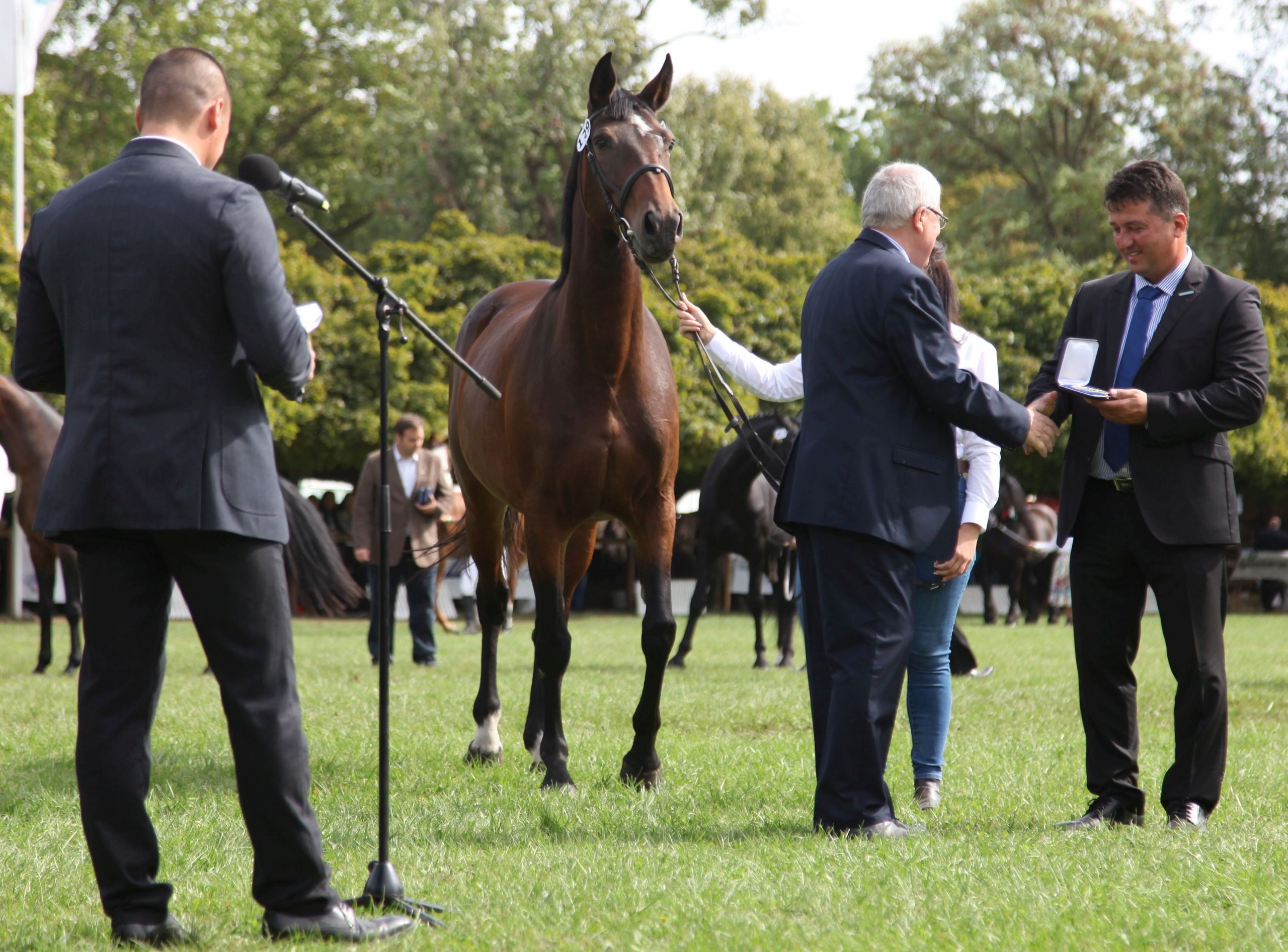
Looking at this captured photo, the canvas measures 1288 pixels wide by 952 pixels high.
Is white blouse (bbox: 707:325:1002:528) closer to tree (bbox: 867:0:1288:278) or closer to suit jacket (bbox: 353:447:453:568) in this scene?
suit jacket (bbox: 353:447:453:568)

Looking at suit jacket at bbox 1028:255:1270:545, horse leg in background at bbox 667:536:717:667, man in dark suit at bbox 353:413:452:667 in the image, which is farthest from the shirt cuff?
man in dark suit at bbox 353:413:452:667

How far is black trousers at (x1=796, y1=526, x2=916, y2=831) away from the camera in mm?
4336

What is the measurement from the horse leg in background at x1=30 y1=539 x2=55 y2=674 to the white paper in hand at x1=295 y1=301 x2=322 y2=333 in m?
8.80

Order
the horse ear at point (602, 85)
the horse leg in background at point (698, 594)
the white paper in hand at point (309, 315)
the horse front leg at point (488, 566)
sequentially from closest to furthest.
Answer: the white paper in hand at point (309, 315) < the horse ear at point (602, 85) < the horse front leg at point (488, 566) < the horse leg in background at point (698, 594)

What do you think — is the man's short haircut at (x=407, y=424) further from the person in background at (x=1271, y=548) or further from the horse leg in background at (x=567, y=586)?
the person in background at (x=1271, y=548)

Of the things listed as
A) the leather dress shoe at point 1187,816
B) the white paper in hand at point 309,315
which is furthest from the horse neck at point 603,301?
the leather dress shoe at point 1187,816

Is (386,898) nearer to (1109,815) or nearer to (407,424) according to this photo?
(1109,815)

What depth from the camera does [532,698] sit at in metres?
6.72

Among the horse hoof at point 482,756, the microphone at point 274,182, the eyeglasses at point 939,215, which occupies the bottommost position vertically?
the horse hoof at point 482,756

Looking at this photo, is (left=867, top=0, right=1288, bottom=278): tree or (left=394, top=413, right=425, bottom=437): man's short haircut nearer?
(left=394, top=413, right=425, bottom=437): man's short haircut

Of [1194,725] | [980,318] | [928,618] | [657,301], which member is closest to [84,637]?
[928,618]

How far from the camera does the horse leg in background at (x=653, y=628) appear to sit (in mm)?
5793

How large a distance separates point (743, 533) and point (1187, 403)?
8.84m

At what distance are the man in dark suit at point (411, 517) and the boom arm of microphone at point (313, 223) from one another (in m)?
8.33
